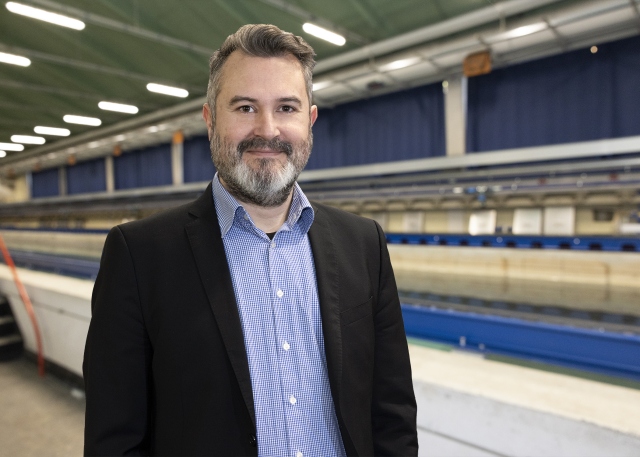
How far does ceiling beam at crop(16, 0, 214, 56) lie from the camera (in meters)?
4.87

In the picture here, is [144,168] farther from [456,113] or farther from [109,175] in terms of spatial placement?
[456,113]

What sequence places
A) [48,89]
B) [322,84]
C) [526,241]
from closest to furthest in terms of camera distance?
[526,241]
[322,84]
[48,89]

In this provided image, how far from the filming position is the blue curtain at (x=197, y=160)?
10263mm

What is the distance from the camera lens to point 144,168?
12.1m

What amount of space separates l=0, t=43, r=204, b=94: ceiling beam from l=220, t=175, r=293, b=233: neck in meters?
7.32

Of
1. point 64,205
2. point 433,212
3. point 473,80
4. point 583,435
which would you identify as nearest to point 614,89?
point 473,80

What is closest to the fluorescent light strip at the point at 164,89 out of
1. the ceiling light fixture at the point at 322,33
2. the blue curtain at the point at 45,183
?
the ceiling light fixture at the point at 322,33

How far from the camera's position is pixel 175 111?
364 inches

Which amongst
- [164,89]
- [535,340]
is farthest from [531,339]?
[164,89]

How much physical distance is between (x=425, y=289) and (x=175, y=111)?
743 centimetres

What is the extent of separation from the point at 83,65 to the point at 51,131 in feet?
19.1

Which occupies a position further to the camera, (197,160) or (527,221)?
(197,160)

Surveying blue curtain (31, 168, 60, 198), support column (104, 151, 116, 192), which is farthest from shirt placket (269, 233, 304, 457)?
blue curtain (31, 168, 60, 198)

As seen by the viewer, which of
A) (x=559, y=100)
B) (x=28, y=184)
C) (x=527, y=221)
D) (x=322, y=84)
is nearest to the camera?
(x=527, y=221)
